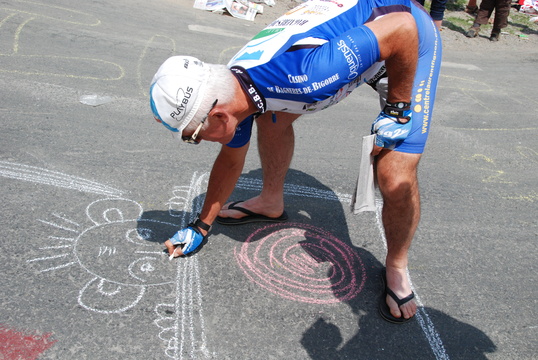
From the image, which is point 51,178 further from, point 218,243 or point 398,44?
point 398,44

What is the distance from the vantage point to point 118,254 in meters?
2.49

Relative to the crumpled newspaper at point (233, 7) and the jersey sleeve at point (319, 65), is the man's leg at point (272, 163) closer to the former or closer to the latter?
the jersey sleeve at point (319, 65)

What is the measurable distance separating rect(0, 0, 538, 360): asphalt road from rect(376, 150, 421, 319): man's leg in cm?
13

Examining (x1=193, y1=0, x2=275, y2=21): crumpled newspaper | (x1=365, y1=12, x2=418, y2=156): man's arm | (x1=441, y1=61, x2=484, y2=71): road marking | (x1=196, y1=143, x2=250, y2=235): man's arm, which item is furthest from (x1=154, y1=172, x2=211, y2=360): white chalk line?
(x1=193, y1=0, x2=275, y2=21): crumpled newspaper

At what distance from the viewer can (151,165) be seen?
133 inches

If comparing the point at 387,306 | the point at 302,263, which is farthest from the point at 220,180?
the point at 387,306

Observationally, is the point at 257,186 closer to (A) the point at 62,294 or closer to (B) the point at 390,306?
(B) the point at 390,306

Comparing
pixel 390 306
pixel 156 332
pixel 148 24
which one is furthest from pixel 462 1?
pixel 156 332

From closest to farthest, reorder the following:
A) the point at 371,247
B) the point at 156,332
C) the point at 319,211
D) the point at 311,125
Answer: the point at 156,332, the point at 371,247, the point at 319,211, the point at 311,125

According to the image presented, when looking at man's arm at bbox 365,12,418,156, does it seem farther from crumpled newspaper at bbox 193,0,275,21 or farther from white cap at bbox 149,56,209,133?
crumpled newspaper at bbox 193,0,275,21

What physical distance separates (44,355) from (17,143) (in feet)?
6.33

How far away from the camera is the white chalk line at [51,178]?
9.77ft

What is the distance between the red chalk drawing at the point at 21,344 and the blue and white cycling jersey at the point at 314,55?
1.36 m

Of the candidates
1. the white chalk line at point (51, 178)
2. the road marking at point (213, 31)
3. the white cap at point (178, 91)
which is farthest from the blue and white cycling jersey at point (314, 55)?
the road marking at point (213, 31)
